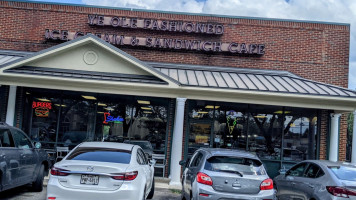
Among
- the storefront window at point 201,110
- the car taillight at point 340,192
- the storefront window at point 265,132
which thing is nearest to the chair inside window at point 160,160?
the storefront window at point 201,110

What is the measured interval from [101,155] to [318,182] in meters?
4.61

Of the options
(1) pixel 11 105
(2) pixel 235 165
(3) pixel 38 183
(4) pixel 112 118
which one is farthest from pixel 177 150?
(1) pixel 11 105

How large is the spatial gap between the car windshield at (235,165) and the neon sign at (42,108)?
31.3 feet

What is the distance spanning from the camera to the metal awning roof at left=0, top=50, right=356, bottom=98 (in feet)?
44.0

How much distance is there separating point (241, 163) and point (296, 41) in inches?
393

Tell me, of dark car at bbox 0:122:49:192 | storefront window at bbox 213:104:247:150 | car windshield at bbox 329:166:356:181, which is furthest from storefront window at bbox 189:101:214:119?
car windshield at bbox 329:166:356:181

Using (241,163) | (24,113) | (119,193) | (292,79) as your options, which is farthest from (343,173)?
(24,113)

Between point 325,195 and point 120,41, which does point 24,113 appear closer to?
point 120,41

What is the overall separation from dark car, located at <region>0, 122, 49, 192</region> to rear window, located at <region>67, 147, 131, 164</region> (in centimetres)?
164

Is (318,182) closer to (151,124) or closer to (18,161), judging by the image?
(18,161)

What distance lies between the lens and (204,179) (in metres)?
7.66

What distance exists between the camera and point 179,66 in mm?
16188

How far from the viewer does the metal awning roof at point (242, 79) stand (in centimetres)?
1341

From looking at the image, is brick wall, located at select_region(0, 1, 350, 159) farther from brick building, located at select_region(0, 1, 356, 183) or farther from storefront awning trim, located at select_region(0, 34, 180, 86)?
storefront awning trim, located at select_region(0, 34, 180, 86)
